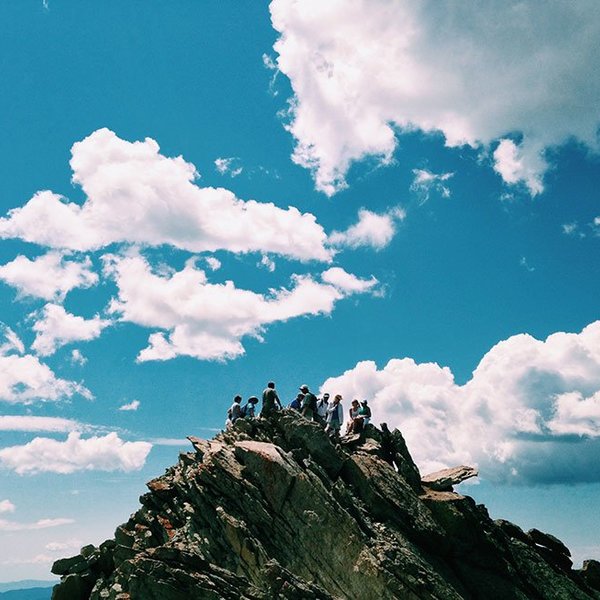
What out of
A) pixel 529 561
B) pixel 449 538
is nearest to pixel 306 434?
pixel 449 538

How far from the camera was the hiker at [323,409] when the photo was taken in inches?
1977

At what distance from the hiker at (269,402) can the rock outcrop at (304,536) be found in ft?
3.10

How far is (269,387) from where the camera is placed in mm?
48625

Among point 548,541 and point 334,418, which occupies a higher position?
point 334,418

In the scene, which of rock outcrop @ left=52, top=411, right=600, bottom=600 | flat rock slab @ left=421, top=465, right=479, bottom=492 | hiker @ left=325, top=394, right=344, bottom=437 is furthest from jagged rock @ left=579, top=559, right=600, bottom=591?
hiker @ left=325, top=394, right=344, bottom=437

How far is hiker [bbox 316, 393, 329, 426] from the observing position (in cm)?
5022

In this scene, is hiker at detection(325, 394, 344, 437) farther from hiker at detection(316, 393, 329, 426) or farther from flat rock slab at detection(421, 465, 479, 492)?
flat rock slab at detection(421, 465, 479, 492)

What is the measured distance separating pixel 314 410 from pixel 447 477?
13660mm

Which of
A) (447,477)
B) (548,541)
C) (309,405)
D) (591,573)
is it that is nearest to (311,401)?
(309,405)

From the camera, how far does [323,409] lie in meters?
50.6

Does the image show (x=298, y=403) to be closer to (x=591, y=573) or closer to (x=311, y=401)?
(x=311, y=401)

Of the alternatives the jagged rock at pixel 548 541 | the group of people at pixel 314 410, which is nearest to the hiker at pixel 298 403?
the group of people at pixel 314 410

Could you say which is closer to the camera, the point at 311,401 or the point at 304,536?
the point at 304,536

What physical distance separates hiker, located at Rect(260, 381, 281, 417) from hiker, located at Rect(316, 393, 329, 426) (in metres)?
4.28
